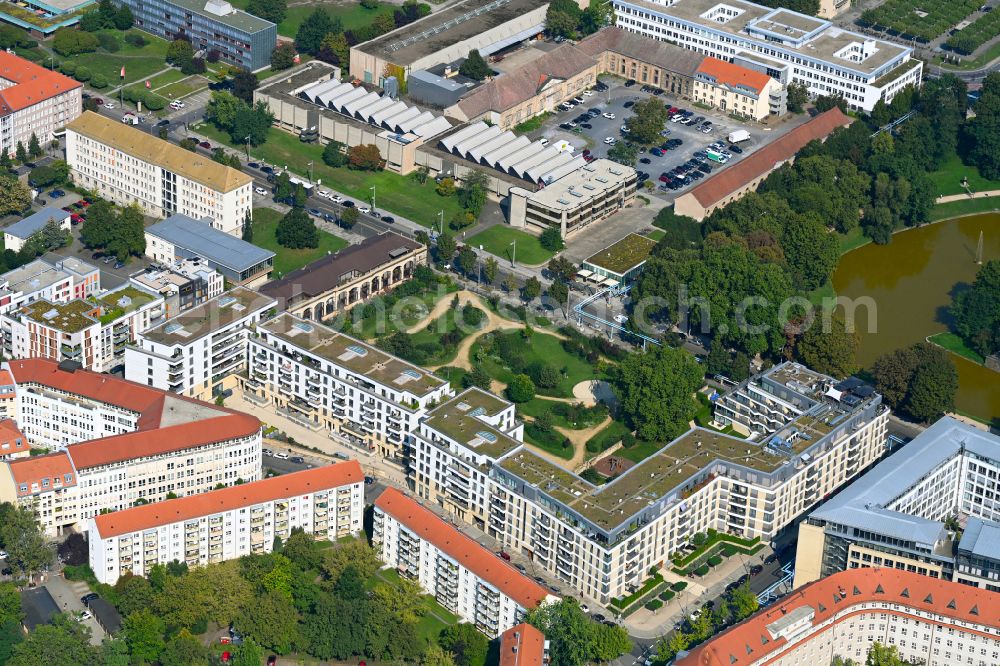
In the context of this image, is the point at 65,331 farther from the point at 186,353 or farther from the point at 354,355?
the point at 354,355

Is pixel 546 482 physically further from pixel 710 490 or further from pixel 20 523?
pixel 20 523

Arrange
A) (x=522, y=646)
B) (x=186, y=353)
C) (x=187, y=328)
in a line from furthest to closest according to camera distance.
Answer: (x=187, y=328), (x=186, y=353), (x=522, y=646)

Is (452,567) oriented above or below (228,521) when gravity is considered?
below

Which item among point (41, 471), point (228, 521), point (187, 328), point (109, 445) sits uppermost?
point (187, 328)

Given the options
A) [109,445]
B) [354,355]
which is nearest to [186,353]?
[354,355]

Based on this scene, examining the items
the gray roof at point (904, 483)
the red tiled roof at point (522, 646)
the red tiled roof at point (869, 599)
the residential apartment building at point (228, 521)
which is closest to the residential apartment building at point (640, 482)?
the gray roof at point (904, 483)

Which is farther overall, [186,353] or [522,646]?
[186,353]

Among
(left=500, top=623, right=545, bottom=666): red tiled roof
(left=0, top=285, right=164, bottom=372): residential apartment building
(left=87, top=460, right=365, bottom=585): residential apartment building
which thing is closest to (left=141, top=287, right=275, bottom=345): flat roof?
(left=0, top=285, right=164, bottom=372): residential apartment building

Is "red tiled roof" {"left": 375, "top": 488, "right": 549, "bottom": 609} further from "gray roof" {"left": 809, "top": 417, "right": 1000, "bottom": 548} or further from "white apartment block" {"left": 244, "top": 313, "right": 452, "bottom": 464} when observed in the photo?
"gray roof" {"left": 809, "top": 417, "right": 1000, "bottom": 548}
